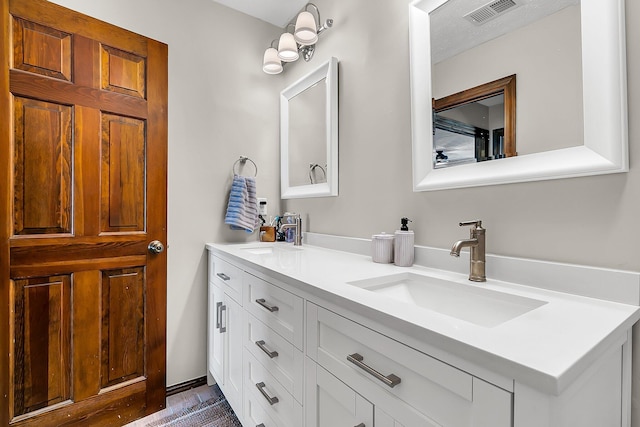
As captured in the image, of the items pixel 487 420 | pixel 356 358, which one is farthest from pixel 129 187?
pixel 487 420

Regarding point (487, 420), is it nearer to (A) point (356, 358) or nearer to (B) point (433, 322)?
(B) point (433, 322)

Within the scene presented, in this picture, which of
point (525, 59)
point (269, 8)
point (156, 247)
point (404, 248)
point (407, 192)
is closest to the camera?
point (525, 59)

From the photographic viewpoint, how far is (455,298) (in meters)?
0.98

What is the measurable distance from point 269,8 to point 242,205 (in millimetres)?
1342

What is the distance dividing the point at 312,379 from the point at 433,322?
49 centimetres

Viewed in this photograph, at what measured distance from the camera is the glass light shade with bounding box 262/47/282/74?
2.02 metres

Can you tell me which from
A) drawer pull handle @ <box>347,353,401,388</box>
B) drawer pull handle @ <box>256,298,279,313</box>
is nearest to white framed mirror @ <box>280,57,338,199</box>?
drawer pull handle @ <box>256,298,279,313</box>

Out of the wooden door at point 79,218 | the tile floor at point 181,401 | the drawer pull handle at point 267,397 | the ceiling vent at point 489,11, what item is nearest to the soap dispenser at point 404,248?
the drawer pull handle at point 267,397

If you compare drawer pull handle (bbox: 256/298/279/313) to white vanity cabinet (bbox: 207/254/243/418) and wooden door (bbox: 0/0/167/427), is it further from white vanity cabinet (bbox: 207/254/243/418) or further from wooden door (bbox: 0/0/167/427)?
wooden door (bbox: 0/0/167/427)

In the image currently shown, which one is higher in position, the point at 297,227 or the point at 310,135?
the point at 310,135

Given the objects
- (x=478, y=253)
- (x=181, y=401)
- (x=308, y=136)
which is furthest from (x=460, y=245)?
(x=181, y=401)

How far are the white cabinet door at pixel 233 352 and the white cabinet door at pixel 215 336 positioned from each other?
2.6 inches

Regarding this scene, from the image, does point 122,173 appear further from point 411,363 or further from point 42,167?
point 411,363

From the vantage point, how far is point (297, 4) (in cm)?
202
